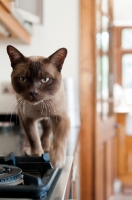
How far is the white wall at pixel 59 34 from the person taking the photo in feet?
7.14

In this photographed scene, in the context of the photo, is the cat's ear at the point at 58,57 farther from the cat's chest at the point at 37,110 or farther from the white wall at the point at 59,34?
the white wall at the point at 59,34

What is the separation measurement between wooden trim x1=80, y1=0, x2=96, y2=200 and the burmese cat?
3.54 ft

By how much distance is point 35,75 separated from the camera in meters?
0.91

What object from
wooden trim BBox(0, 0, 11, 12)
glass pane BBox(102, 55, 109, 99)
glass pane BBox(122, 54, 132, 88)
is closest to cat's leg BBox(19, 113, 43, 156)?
wooden trim BBox(0, 0, 11, 12)

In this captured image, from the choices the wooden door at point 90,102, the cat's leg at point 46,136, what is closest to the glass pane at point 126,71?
the wooden door at point 90,102

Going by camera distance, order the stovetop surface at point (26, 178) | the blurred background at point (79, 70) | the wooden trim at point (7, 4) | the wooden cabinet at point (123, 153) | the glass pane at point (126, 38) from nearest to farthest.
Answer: the stovetop surface at point (26, 178)
the wooden trim at point (7, 4)
the blurred background at point (79, 70)
the wooden cabinet at point (123, 153)
the glass pane at point (126, 38)

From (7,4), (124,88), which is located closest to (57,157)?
(7,4)

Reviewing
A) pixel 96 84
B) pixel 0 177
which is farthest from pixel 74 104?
pixel 0 177

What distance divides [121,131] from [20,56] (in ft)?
9.56

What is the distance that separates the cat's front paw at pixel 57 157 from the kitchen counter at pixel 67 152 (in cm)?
2

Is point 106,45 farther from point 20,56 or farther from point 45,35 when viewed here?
point 20,56

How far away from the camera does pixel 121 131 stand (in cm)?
371

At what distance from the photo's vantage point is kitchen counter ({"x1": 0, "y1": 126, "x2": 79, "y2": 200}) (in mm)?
694

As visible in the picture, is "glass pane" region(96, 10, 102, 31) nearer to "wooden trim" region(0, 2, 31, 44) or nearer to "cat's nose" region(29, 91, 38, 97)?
"wooden trim" region(0, 2, 31, 44)
